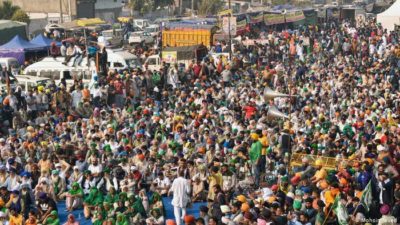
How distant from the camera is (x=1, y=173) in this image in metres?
18.4

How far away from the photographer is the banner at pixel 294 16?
5984 centimetres

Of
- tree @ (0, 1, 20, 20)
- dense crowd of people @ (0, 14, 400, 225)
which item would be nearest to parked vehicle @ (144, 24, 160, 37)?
tree @ (0, 1, 20, 20)

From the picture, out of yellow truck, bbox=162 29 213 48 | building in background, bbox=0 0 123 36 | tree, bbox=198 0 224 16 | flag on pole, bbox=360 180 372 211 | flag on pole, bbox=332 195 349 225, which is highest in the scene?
flag on pole, bbox=360 180 372 211

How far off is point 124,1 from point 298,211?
6643cm

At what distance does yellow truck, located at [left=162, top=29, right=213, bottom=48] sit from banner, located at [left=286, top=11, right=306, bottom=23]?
15279 millimetres

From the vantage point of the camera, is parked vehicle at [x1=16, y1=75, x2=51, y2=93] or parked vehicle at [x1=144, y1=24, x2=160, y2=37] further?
parked vehicle at [x1=144, y1=24, x2=160, y2=37]

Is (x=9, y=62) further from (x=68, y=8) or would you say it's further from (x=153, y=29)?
(x=68, y=8)

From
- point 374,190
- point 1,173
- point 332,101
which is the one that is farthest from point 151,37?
point 374,190

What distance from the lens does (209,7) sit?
262ft

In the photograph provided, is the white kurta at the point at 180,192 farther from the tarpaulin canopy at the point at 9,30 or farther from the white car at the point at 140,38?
the tarpaulin canopy at the point at 9,30

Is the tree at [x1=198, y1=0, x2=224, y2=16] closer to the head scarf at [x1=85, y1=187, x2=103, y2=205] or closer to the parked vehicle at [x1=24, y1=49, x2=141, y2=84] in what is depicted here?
the parked vehicle at [x1=24, y1=49, x2=141, y2=84]

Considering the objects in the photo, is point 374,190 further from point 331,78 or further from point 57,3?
point 57,3

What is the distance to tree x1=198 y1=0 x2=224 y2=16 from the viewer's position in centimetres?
7981

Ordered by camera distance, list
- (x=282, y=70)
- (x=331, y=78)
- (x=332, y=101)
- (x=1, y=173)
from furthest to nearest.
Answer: (x=282, y=70), (x=331, y=78), (x=332, y=101), (x=1, y=173)
